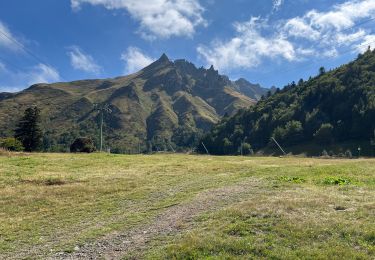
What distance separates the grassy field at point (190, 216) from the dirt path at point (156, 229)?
0.05m

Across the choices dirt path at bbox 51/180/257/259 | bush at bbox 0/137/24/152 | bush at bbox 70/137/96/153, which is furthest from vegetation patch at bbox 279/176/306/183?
bush at bbox 0/137/24/152

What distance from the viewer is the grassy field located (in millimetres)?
14414

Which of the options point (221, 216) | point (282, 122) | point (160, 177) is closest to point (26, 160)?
point (160, 177)

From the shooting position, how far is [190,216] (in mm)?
19609

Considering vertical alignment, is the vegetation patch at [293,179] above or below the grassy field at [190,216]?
above

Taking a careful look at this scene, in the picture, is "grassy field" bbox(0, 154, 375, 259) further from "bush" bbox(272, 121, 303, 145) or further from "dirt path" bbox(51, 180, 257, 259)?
"bush" bbox(272, 121, 303, 145)

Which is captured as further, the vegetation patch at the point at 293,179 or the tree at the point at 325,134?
the tree at the point at 325,134

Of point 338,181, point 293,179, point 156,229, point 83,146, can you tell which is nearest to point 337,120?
point 83,146

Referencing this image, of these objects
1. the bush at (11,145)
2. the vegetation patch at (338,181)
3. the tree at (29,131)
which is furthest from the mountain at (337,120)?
the vegetation patch at (338,181)

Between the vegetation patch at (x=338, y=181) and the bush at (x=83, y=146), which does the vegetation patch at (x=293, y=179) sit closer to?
the vegetation patch at (x=338, y=181)

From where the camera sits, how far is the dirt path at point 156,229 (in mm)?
15562

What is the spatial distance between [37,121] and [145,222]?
82.9 meters

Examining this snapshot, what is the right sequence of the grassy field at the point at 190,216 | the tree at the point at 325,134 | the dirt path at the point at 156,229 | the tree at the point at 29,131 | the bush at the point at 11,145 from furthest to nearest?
the tree at the point at 325,134 < the tree at the point at 29,131 < the bush at the point at 11,145 < the dirt path at the point at 156,229 < the grassy field at the point at 190,216

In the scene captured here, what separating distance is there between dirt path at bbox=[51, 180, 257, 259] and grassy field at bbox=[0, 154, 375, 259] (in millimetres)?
48
